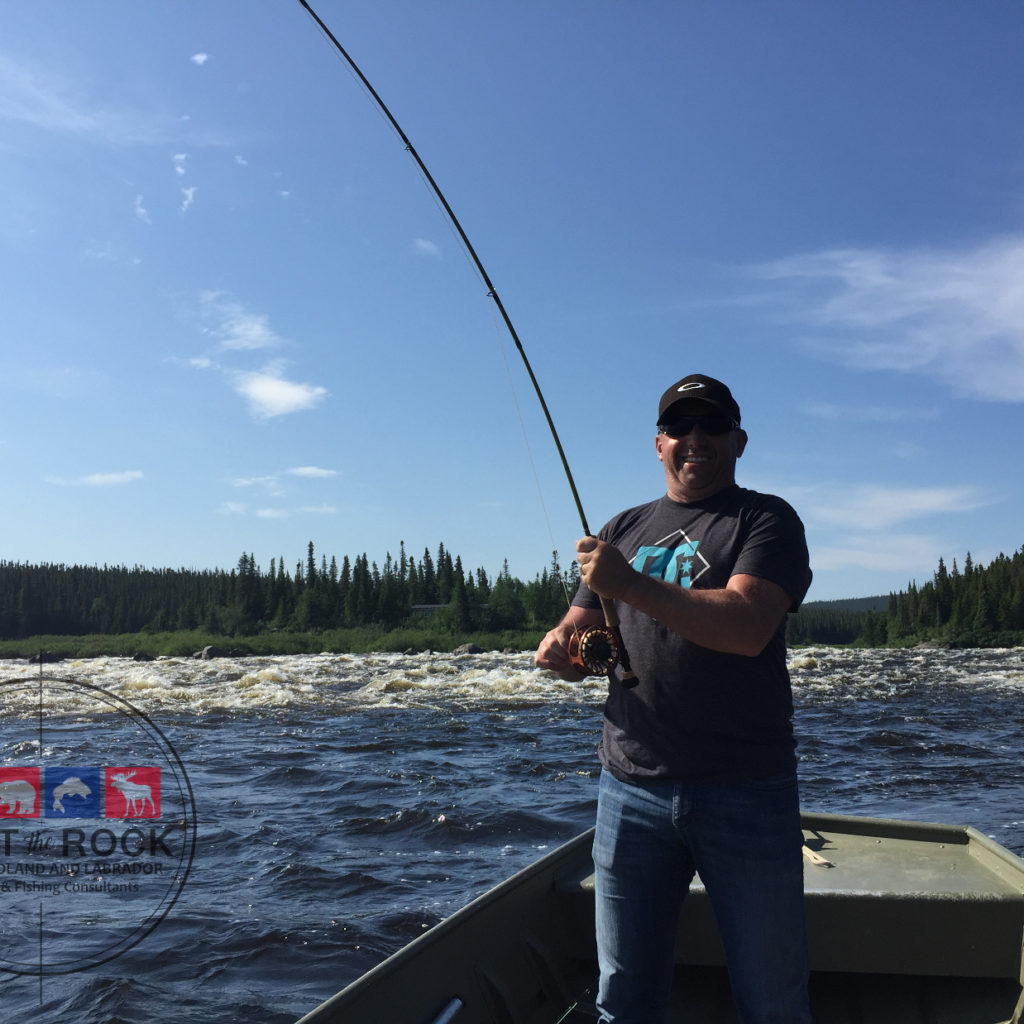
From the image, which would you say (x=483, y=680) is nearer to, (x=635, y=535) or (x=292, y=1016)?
(x=292, y=1016)

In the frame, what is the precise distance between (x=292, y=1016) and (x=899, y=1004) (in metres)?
3.92

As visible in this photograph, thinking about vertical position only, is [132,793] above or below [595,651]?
below

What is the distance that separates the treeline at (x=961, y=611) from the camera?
95562mm

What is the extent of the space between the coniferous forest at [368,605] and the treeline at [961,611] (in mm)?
156

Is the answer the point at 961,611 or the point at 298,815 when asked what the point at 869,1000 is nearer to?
the point at 298,815

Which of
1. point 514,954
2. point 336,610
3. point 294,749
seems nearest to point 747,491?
point 514,954

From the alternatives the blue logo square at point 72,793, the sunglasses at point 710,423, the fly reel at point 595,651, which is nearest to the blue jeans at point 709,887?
the fly reel at point 595,651

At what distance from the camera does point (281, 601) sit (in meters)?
107

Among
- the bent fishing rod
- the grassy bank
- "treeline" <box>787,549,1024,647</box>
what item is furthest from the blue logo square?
"treeline" <box>787,549,1024,647</box>

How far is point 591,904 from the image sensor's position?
4.35m

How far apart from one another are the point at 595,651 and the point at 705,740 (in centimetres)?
49

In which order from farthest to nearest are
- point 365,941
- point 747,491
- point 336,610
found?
point 336,610
point 365,941
point 747,491

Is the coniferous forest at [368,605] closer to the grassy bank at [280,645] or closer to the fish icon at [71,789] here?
the grassy bank at [280,645]

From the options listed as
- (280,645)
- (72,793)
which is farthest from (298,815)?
(280,645)
